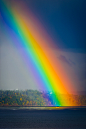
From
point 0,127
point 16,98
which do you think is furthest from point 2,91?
point 0,127

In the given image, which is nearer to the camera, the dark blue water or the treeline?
the dark blue water

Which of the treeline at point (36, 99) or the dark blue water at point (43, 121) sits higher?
the treeline at point (36, 99)

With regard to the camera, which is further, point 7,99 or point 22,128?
point 7,99

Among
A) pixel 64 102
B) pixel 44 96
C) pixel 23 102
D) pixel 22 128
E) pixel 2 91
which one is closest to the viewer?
pixel 22 128

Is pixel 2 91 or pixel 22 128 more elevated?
pixel 2 91

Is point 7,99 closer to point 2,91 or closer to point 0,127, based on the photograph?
point 2,91

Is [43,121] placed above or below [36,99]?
below

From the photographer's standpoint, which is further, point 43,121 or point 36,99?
point 36,99

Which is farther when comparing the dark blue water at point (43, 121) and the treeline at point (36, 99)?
the treeline at point (36, 99)

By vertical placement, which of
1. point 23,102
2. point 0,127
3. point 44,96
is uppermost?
point 44,96

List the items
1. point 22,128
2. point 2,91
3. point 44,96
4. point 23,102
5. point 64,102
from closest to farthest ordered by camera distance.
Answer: point 22,128 → point 23,102 → point 64,102 → point 44,96 → point 2,91

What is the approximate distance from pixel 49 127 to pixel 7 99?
32.0 metres

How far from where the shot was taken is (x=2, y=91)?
57.2 metres

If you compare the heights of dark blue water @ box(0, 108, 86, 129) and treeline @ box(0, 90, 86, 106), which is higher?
treeline @ box(0, 90, 86, 106)
